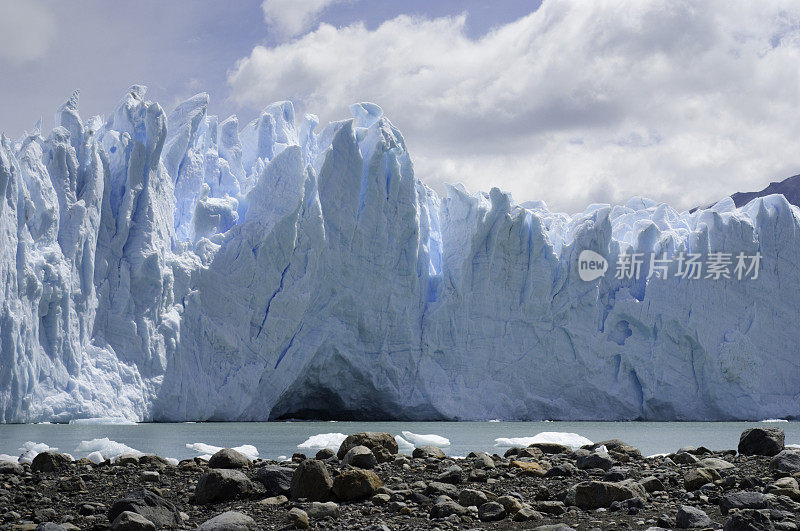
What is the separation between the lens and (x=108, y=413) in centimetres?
1488

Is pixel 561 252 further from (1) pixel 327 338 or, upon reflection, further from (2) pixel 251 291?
(2) pixel 251 291

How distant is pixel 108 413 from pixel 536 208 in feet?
41.7

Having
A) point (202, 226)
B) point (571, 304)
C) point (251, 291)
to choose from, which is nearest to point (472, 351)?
point (571, 304)

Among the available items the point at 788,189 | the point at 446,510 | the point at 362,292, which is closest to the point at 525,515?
the point at 446,510

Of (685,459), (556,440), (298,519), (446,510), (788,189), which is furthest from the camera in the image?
(788,189)

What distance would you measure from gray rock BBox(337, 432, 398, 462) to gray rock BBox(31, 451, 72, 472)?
210cm

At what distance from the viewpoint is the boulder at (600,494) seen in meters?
4.40

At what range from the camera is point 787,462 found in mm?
5488

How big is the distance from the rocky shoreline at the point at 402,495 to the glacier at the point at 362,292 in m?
10.0

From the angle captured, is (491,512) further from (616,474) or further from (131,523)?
(131,523)

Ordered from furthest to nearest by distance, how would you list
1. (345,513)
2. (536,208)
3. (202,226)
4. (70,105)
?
(536,208)
(202,226)
(70,105)
(345,513)

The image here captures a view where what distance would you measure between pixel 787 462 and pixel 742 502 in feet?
5.42

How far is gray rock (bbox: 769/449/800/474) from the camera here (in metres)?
5.41

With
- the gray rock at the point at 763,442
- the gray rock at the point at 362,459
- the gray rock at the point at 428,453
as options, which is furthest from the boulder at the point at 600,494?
the gray rock at the point at 763,442
